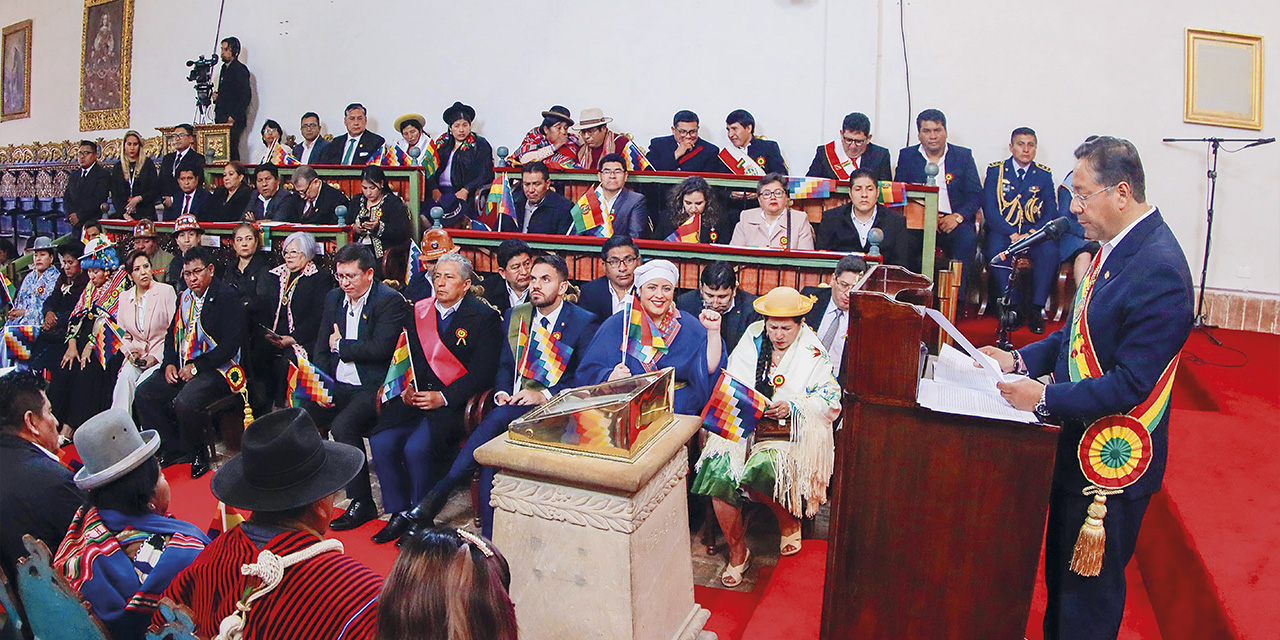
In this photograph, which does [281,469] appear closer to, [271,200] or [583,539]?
[583,539]

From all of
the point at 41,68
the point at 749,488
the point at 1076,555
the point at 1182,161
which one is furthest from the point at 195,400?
the point at 41,68

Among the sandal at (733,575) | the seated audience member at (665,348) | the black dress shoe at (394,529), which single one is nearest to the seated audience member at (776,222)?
the seated audience member at (665,348)

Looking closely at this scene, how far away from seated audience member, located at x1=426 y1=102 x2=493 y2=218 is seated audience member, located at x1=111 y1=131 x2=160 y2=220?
3270mm

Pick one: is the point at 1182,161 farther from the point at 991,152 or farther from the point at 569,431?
the point at 569,431

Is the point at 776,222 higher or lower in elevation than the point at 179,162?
lower

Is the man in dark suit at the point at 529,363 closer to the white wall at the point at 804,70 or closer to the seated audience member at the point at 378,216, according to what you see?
the seated audience member at the point at 378,216

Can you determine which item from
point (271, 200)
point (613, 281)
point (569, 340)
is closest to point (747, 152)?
point (613, 281)

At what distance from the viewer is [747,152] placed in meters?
6.34

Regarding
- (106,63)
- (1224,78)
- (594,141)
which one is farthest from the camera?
(106,63)

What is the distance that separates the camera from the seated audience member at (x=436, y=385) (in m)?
3.79

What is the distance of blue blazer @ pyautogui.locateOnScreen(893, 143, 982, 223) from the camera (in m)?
5.75

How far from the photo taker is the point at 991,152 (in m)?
6.16

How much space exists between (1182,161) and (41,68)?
14549 mm

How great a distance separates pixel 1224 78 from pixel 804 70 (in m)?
2.84
